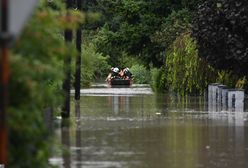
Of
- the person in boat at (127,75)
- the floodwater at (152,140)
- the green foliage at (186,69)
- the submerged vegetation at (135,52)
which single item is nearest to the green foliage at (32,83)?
the submerged vegetation at (135,52)

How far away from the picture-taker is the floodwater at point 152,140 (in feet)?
45.2

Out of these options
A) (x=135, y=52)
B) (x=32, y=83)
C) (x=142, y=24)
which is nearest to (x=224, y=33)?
(x=142, y=24)

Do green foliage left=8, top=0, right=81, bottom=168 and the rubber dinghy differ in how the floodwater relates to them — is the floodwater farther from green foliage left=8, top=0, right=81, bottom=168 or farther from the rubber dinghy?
the rubber dinghy

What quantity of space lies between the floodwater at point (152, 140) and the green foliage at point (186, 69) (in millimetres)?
15802

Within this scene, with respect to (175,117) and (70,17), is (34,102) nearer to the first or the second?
(70,17)

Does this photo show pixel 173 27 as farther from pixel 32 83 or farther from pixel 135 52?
pixel 32 83

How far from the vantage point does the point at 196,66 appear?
4325 centimetres

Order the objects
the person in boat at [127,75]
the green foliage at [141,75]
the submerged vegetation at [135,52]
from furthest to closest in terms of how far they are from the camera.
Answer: the green foliage at [141,75], the person in boat at [127,75], the submerged vegetation at [135,52]

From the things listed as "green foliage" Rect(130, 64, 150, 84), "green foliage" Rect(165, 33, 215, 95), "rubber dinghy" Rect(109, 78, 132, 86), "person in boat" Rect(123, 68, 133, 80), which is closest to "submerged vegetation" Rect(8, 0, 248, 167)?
"green foliage" Rect(165, 33, 215, 95)

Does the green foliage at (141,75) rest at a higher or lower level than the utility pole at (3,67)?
lower

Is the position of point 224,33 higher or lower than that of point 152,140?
higher

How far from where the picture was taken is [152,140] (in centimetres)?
1781

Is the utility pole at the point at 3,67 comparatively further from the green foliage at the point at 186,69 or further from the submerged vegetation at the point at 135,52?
the green foliage at the point at 186,69

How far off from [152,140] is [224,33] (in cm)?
1505
